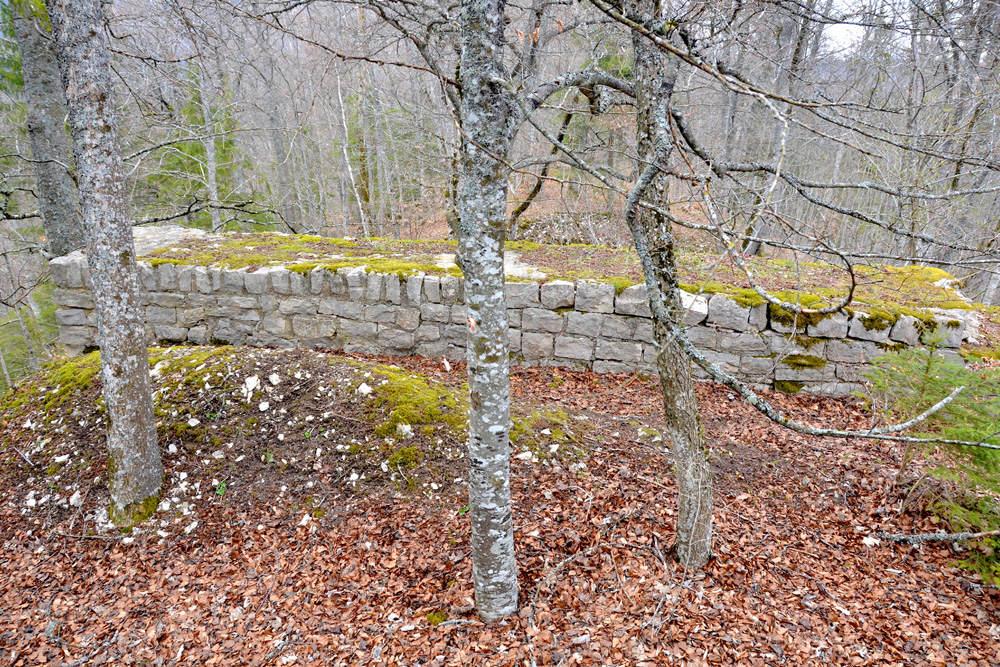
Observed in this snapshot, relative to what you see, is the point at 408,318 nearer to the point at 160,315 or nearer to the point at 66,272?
the point at 160,315

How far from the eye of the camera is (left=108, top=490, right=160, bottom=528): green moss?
366cm

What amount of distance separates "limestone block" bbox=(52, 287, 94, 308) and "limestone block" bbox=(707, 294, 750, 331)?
7127mm

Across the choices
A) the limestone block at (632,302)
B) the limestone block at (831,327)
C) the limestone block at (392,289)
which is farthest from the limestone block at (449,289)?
the limestone block at (831,327)

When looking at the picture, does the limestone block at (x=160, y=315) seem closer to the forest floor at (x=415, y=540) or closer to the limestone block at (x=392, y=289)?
the forest floor at (x=415, y=540)

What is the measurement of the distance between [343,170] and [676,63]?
500 inches

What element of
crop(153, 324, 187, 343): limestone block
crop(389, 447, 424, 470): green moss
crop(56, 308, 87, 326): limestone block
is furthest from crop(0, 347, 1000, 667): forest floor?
crop(56, 308, 87, 326): limestone block

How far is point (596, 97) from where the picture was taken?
314 cm

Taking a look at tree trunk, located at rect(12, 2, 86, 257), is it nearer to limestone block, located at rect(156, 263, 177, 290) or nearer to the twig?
limestone block, located at rect(156, 263, 177, 290)

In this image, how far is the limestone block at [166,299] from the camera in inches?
242

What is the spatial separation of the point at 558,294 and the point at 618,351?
0.90 m

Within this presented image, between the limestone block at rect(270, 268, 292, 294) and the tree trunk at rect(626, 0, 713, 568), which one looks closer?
the tree trunk at rect(626, 0, 713, 568)

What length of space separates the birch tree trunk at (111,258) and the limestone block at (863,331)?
6262mm

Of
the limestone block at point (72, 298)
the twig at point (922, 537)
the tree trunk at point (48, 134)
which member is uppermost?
the tree trunk at point (48, 134)

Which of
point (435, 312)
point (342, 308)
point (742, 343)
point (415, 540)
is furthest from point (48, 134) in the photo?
point (742, 343)
